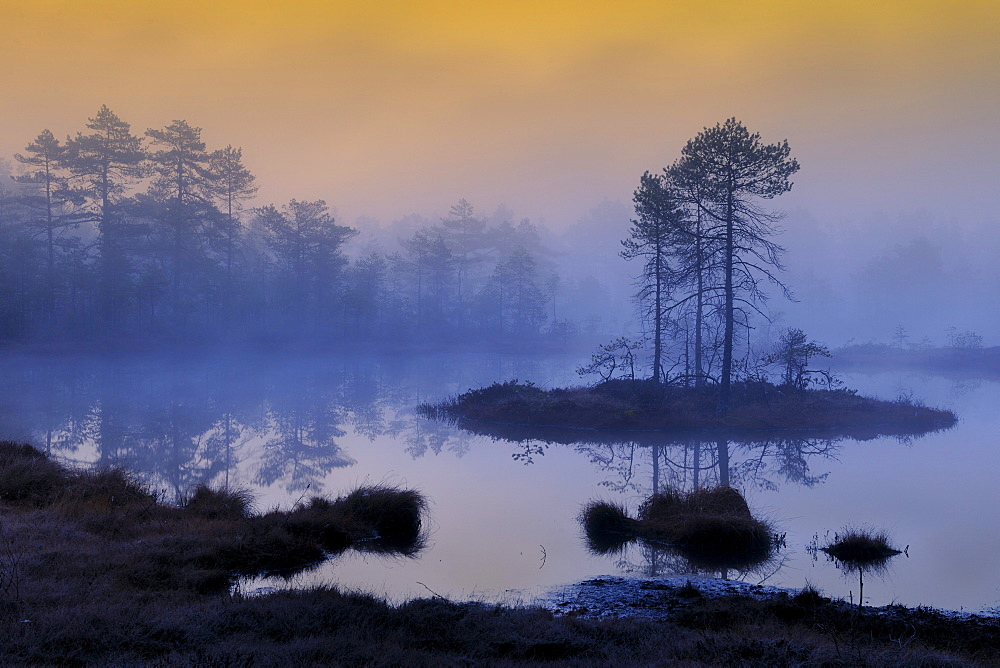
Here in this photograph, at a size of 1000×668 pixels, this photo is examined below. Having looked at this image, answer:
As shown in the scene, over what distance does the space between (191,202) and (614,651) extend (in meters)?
68.2

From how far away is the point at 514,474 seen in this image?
18875mm

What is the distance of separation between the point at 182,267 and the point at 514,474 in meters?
58.3

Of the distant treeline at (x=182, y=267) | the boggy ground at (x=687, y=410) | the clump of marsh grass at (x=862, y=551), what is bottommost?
the clump of marsh grass at (x=862, y=551)

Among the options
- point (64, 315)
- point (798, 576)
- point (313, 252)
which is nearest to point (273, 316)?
point (313, 252)

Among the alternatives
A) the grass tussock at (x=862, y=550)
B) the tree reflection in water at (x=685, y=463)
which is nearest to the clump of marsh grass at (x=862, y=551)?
the grass tussock at (x=862, y=550)

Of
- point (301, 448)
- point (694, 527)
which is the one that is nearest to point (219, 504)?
point (694, 527)

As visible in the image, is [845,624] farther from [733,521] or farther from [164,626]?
[164,626]

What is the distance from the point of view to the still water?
35.2ft

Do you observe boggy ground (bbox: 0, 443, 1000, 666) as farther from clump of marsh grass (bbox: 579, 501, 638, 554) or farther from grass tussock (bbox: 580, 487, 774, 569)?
clump of marsh grass (bbox: 579, 501, 638, 554)

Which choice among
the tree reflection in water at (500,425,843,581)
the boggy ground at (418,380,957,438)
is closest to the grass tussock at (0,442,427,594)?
the tree reflection in water at (500,425,843,581)

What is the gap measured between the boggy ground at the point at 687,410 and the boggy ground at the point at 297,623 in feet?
59.6

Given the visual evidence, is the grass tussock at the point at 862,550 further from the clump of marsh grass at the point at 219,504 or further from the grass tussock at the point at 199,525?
the clump of marsh grass at the point at 219,504

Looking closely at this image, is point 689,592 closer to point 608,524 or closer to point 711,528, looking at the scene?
point 711,528

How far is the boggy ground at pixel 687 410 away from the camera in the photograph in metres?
27.2
